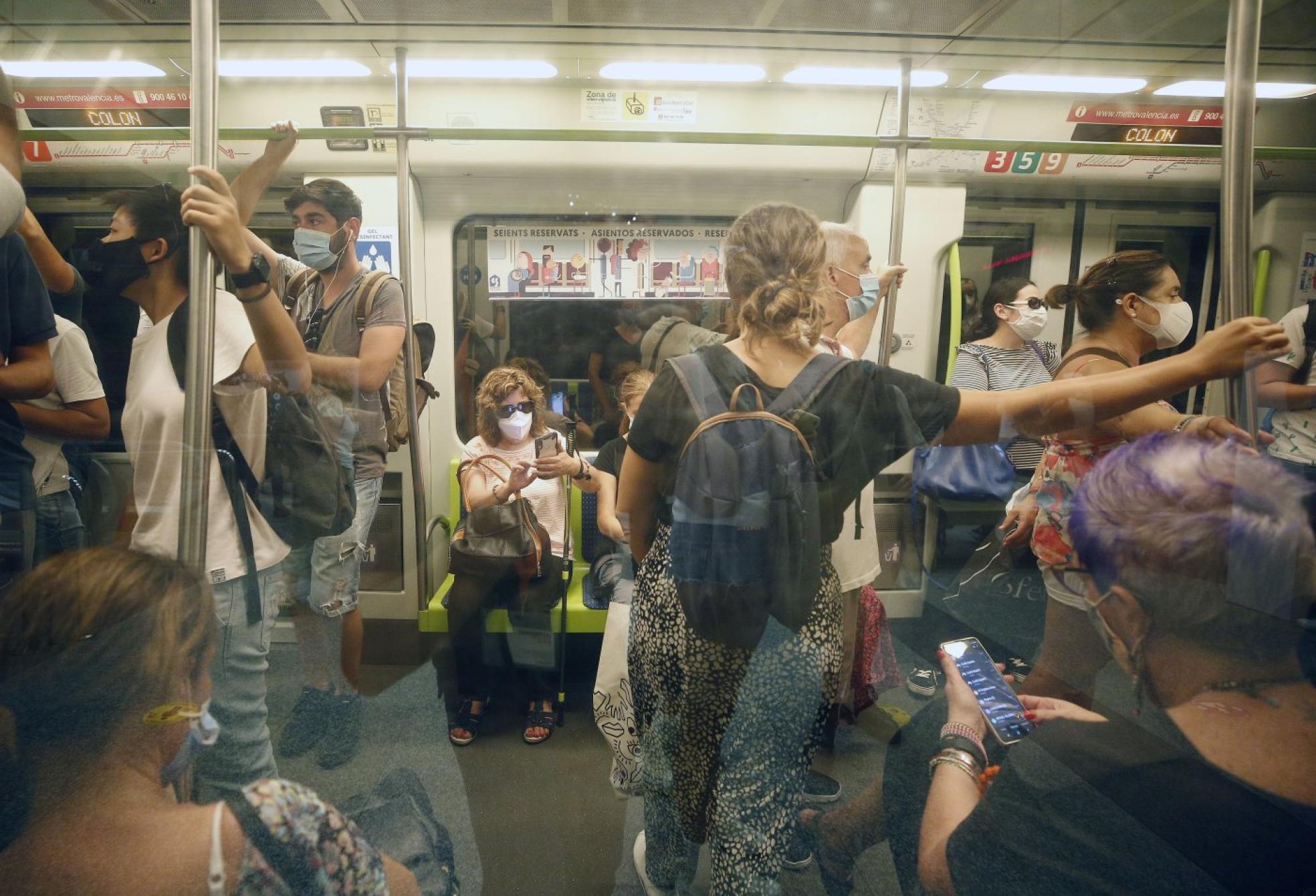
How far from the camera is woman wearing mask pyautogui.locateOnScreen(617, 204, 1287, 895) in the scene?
1047mm

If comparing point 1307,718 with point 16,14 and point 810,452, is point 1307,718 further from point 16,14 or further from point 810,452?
point 16,14

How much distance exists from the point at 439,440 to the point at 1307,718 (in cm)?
147

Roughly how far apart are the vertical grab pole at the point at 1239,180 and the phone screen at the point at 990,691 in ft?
2.10

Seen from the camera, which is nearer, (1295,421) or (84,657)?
(84,657)

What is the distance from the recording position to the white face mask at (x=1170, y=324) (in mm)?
1150

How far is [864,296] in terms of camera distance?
3.79 ft

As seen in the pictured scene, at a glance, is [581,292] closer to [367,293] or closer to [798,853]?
[367,293]

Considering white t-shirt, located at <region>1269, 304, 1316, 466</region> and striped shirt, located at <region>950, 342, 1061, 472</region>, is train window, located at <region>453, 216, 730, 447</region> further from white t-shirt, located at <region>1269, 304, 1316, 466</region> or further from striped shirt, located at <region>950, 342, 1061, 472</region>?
white t-shirt, located at <region>1269, 304, 1316, 466</region>

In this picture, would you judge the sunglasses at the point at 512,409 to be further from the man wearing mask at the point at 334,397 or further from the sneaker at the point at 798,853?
the sneaker at the point at 798,853

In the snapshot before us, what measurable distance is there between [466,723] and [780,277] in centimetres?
123

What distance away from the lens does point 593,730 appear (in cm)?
141

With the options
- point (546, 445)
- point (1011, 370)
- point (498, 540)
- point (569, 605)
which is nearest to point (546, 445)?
point (546, 445)

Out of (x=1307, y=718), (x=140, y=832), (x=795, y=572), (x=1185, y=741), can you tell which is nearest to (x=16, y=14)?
(x=140, y=832)

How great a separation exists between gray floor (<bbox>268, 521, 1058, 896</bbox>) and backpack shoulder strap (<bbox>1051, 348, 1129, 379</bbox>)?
441mm
